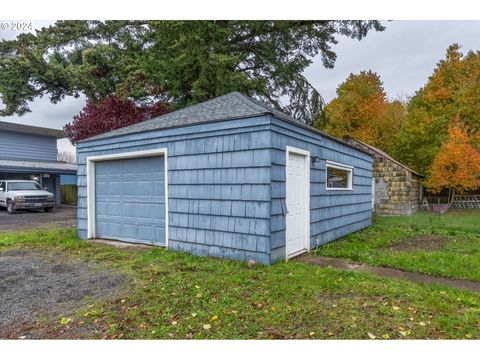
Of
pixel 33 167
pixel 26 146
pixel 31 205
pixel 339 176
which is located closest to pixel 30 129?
pixel 26 146

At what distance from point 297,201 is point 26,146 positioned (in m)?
20.4

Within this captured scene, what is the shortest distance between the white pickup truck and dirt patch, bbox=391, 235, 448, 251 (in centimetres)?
1464

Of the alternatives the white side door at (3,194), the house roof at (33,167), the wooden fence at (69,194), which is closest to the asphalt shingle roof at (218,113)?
the white side door at (3,194)

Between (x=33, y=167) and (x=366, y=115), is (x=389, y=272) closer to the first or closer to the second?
(x=33, y=167)

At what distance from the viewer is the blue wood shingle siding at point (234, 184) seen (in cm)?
491

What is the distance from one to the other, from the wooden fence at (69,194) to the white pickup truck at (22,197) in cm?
591

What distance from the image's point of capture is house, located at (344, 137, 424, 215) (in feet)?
45.4

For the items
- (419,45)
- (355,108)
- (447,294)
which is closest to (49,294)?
(447,294)

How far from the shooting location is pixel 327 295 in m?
3.66

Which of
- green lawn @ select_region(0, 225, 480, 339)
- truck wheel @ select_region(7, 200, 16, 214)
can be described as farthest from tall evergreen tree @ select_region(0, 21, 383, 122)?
green lawn @ select_region(0, 225, 480, 339)

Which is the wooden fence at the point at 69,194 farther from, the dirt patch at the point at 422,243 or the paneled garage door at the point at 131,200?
the dirt patch at the point at 422,243

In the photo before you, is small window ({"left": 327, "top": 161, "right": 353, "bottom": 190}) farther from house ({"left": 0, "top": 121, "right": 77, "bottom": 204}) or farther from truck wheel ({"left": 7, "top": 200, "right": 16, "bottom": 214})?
house ({"left": 0, "top": 121, "right": 77, "bottom": 204})

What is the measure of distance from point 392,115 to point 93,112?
64.1ft
